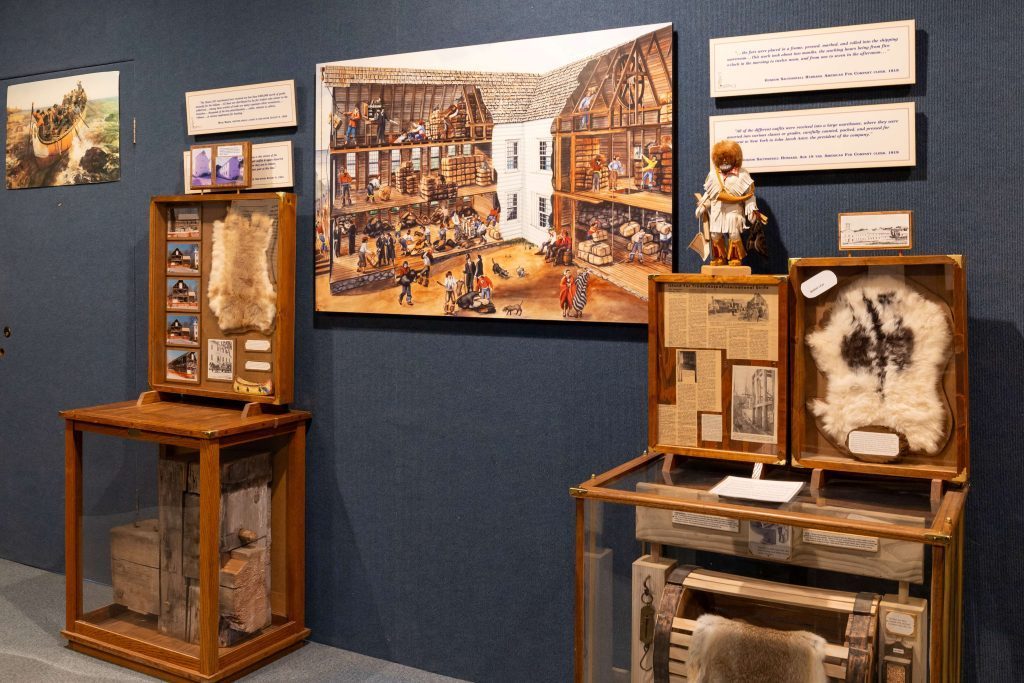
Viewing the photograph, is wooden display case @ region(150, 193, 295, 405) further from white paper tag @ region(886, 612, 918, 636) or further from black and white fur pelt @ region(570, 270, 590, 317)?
white paper tag @ region(886, 612, 918, 636)

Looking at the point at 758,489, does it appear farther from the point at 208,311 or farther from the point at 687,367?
the point at 208,311

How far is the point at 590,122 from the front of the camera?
2678mm

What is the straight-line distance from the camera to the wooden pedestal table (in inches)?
112

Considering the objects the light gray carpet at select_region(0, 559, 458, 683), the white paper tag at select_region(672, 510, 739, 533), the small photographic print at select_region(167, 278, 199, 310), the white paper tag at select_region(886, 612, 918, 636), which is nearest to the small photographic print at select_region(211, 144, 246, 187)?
the small photographic print at select_region(167, 278, 199, 310)

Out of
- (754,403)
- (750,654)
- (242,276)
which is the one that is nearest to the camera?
(750,654)

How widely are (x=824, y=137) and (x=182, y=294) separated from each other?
7.34 ft

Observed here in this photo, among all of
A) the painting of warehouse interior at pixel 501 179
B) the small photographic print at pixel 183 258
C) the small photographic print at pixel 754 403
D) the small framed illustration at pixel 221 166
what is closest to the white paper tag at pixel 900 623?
the small photographic print at pixel 754 403

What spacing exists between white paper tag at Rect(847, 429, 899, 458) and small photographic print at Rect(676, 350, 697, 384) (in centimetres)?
40

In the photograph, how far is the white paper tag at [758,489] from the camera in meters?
1.98

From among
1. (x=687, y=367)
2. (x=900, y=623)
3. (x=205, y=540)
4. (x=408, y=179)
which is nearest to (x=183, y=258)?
(x=408, y=179)

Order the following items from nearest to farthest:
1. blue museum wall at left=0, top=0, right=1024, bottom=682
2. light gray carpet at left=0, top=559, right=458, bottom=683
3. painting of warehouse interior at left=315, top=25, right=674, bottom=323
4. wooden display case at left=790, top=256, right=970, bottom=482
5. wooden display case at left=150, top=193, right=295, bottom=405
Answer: wooden display case at left=790, top=256, right=970, bottom=482 < blue museum wall at left=0, top=0, right=1024, bottom=682 < painting of warehouse interior at left=315, top=25, right=674, bottom=323 < light gray carpet at left=0, top=559, right=458, bottom=683 < wooden display case at left=150, top=193, right=295, bottom=405

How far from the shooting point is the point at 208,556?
2.85 meters

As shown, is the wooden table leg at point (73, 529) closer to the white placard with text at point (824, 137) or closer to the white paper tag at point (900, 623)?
the white placard with text at point (824, 137)

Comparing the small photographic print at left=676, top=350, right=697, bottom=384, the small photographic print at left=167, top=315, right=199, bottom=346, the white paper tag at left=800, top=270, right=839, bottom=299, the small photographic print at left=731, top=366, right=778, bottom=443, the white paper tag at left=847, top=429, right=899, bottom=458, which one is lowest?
the white paper tag at left=847, top=429, right=899, bottom=458
